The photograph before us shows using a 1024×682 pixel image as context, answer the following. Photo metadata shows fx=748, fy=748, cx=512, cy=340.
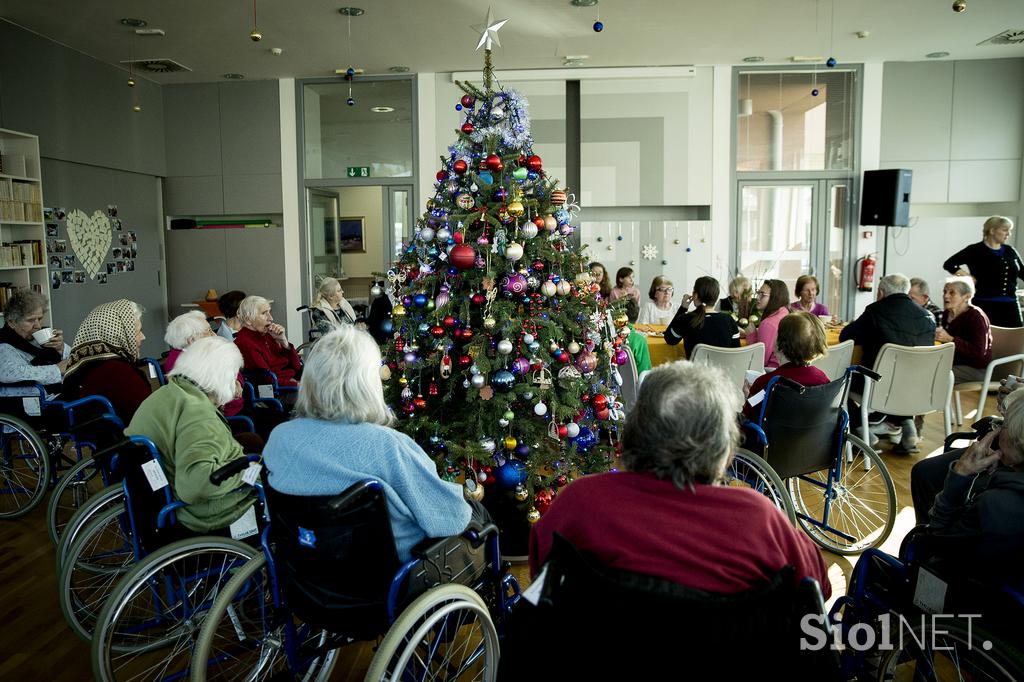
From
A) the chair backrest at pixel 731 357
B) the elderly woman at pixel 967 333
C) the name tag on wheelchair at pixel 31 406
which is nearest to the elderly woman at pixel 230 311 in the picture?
the name tag on wheelchair at pixel 31 406

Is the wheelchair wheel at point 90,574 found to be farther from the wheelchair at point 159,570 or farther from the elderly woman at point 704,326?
the elderly woman at point 704,326

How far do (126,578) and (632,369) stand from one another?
118 inches

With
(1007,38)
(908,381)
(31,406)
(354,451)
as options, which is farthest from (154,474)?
(1007,38)

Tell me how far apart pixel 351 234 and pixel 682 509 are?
885 centimetres

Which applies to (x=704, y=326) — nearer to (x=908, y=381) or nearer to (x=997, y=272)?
(x=908, y=381)

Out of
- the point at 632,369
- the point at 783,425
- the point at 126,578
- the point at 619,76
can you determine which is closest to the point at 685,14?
the point at 619,76

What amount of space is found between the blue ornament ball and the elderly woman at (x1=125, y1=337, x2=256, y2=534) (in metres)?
1.13

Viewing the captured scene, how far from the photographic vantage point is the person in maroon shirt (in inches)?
133

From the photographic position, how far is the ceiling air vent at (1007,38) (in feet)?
24.6

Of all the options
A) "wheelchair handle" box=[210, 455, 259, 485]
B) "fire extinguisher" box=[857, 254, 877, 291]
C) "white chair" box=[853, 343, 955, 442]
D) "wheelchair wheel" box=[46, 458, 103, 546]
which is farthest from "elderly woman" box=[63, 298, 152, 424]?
"fire extinguisher" box=[857, 254, 877, 291]

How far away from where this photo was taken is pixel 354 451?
198 centimetres

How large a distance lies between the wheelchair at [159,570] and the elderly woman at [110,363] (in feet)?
3.30

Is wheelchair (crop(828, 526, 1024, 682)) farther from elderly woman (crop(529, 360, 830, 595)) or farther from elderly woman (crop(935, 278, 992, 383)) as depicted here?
elderly woman (crop(935, 278, 992, 383))

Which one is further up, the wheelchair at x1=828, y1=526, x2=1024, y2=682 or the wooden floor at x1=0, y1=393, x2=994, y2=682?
the wheelchair at x1=828, y1=526, x2=1024, y2=682
